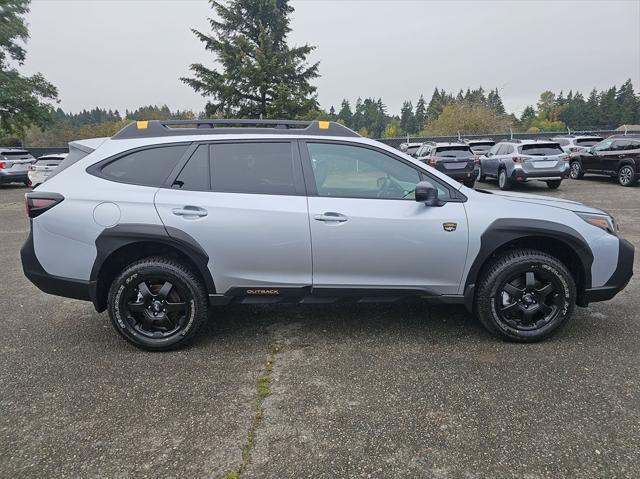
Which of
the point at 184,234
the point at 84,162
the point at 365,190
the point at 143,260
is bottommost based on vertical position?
the point at 143,260

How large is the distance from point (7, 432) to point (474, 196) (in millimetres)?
3496

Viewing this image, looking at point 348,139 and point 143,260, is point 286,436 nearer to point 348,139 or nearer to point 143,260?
point 143,260

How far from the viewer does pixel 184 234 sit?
3.27m

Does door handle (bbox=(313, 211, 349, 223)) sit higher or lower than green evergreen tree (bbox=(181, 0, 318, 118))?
lower

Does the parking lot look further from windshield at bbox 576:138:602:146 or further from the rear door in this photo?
windshield at bbox 576:138:602:146

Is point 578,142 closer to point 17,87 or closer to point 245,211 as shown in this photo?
point 245,211

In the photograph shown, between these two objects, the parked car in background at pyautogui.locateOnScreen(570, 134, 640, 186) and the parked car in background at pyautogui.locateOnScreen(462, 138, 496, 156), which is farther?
the parked car in background at pyautogui.locateOnScreen(462, 138, 496, 156)

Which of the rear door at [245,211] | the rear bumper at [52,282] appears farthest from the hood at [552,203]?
the rear bumper at [52,282]

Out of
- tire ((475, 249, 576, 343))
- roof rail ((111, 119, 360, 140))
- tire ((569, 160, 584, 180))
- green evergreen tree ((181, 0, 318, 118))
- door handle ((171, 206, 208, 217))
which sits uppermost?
green evergreen tree ((181, 0, 318, 118))

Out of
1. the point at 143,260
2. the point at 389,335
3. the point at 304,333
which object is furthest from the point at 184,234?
the point at 389,335

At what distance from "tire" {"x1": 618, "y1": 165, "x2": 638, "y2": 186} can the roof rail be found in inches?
533

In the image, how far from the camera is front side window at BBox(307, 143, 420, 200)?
3.42 metres

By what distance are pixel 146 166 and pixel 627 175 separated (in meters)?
15.1

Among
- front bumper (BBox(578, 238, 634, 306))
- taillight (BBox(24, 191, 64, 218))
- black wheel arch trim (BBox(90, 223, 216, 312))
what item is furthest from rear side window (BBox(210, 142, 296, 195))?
front bumper (BBox(578, 238, 634, 306))
